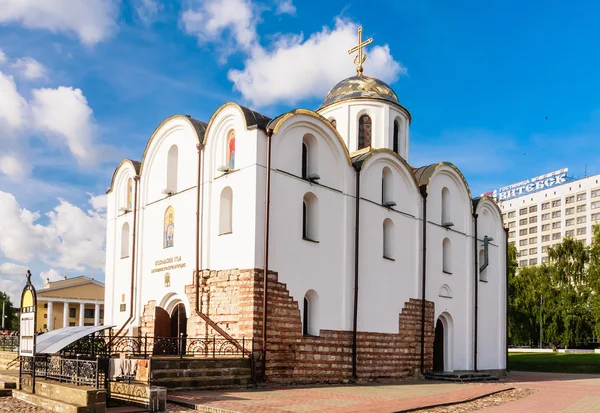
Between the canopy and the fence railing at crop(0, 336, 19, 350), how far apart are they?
8896 millimetres

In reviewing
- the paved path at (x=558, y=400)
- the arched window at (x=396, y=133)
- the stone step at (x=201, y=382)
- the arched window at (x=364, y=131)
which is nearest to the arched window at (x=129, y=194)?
the arched window at (x=364, y=131)

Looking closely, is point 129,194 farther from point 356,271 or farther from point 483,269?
point 483,269

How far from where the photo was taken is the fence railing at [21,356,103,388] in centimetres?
1230

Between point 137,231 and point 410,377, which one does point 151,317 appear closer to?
point 137,231

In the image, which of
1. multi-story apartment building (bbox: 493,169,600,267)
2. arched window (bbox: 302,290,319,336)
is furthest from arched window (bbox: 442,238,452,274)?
multi-story apartment building (bbox: 493,169,600,267)

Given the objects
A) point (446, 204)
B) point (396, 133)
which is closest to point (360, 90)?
point (396, 133)

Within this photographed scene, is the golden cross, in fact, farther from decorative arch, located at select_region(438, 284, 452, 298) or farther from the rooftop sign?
the rooftop sign

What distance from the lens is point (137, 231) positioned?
22.2 m

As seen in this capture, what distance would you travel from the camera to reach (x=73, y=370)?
1294 centimetres

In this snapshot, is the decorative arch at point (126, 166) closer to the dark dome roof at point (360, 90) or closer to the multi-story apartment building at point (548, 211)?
the dark dome roof at point (360, 90)

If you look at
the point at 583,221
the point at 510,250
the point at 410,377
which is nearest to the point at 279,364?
the point at 410,377

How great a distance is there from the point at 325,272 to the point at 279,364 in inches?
128

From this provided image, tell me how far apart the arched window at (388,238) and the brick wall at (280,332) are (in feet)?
9.90

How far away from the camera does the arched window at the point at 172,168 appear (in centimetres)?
2122
